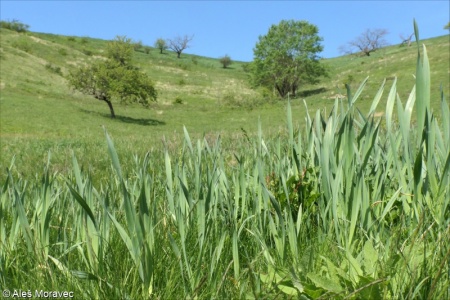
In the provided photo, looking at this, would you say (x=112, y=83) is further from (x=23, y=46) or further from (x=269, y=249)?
(x=269, y=249)

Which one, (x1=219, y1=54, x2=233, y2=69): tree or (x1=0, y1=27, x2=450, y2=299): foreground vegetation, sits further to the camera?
(x1=219, y1=54, x2=233, y2=69): tree

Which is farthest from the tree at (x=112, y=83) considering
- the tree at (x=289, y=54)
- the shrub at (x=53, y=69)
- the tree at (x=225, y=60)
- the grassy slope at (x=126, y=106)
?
the tree at (x=225, y=60)

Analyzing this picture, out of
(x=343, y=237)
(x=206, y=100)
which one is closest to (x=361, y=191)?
(x=343, y=237)

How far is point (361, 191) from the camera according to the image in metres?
1.62

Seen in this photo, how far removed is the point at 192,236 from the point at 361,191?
0.72 m

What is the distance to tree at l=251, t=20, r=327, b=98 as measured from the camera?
6009cm

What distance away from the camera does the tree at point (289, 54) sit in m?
60.1

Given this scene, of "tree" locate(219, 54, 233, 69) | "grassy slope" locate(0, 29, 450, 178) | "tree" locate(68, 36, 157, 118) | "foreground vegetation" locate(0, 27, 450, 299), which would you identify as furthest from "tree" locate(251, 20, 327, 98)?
"foreground vegetation" locate(0, 27, 450, 299)

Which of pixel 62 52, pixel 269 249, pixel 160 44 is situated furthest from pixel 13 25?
pixel 269 249

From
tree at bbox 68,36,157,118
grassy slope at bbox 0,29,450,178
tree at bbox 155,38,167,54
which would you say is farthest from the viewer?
tree at bbox 155,38,167,54

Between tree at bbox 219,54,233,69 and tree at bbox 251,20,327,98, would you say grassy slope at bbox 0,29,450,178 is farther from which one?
tree at bbox 219,54,233,69

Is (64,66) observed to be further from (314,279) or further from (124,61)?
(314,279)

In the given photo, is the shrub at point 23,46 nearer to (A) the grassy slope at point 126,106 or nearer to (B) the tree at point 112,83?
(A) the grassy slope at point 126,106

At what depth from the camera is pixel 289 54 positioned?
201 feet
